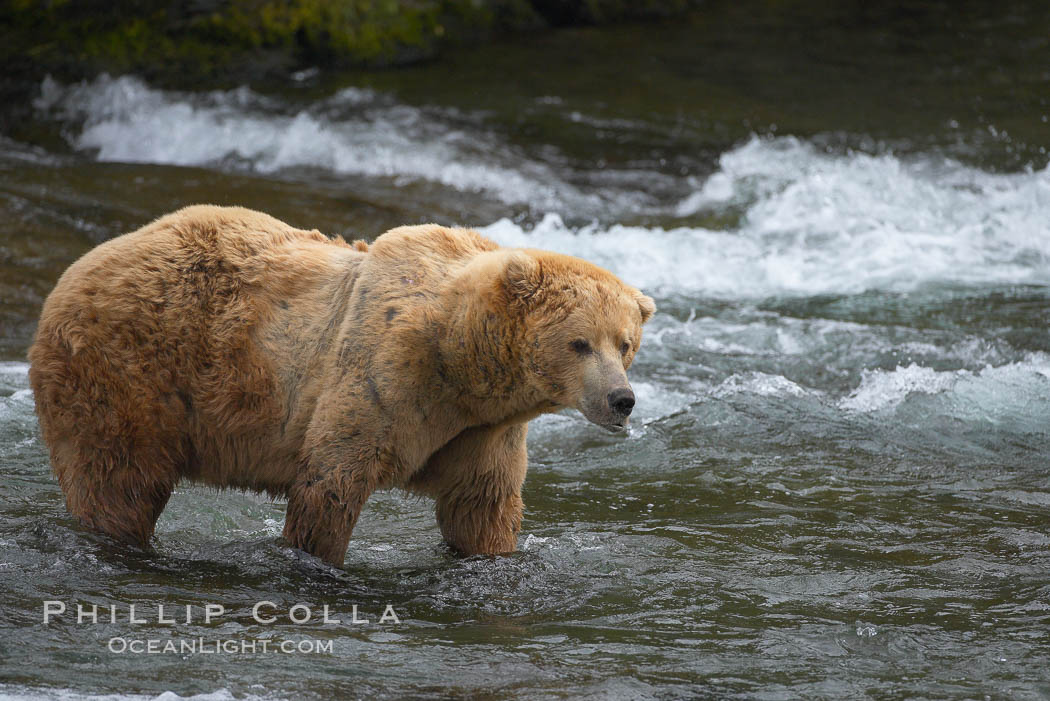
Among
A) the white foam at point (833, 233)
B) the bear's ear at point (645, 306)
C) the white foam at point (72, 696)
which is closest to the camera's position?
the white foam at point (72, 696)

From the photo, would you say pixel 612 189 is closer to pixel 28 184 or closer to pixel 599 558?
pixel 28 184

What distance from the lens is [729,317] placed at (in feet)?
35.9

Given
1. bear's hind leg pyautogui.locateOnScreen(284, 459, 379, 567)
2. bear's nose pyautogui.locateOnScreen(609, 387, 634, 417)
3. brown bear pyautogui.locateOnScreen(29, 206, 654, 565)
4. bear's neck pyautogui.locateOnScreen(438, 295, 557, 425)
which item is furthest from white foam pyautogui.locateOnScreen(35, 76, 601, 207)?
bear's nose pyautogui.locateOnScreen(609, 387, 634, 417)

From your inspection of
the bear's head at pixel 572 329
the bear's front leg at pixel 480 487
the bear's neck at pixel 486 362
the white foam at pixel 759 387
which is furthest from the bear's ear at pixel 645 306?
the white foam at pixel 759 387

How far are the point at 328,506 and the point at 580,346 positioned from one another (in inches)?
52.0

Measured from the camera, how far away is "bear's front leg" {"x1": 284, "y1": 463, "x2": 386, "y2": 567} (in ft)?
17.6

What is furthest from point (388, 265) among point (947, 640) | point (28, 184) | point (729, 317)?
point (28, 184)

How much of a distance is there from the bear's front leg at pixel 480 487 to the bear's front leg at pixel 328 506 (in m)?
0.45

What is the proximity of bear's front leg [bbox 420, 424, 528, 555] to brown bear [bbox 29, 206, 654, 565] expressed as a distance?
0.03 ft

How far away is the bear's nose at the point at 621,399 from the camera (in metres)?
5.02

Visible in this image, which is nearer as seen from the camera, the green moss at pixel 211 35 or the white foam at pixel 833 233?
the white foam at pixel 833 233

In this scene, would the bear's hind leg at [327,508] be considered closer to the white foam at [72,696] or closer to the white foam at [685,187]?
the white foam at [72,696]

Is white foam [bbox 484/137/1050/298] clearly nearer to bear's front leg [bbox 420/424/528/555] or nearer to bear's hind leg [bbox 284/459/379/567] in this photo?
bear's front leg [bbox 420/424/528/555]

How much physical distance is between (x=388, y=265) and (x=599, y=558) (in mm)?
1834
